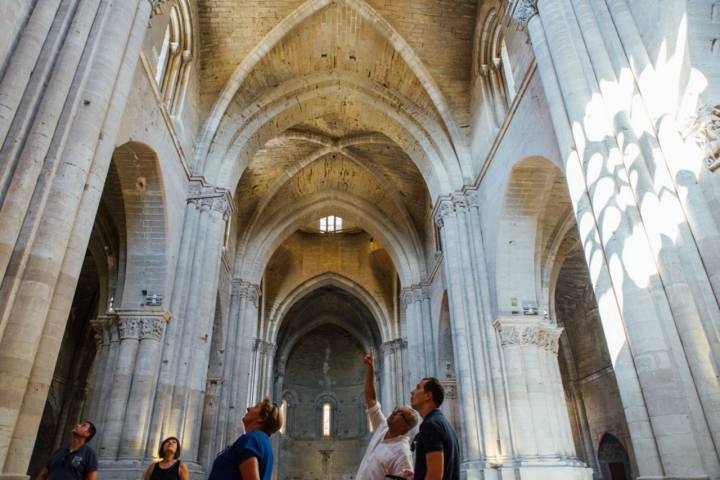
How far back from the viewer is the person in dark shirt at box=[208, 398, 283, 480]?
2.57 m

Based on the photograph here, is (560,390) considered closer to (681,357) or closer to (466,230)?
(466,230)

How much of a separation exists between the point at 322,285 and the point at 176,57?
1624 cm

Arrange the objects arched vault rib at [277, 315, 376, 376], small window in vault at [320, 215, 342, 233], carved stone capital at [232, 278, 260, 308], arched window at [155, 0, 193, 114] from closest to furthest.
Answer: arched window at [155, 0, 193, 114], carved stone capital at [232, 278, 260, 308], small window in vault at [320, 215, 342, 233], arched vault rib at [277, 315, 376, 376]

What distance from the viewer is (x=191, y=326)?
10609 mm

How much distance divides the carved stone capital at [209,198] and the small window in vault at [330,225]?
1319 centimetres

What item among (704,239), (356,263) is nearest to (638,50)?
(704,239)

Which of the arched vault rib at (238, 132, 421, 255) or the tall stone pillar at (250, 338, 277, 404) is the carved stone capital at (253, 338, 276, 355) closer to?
the tall stone pillar at (250, 338, 277, 404)

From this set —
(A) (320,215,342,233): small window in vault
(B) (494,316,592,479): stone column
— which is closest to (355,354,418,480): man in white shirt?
(B) (494,316,592,479): stone column

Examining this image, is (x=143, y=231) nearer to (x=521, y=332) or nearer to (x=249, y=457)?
(x=521, y=332)

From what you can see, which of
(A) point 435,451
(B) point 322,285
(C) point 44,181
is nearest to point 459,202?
→ (C) point 44,181

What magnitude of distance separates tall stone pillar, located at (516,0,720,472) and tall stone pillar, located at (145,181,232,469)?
7.76m

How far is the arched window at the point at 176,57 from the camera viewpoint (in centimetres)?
1073

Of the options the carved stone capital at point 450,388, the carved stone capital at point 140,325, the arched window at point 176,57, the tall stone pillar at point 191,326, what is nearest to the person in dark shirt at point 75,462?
the tall stone pillar at point 191,326

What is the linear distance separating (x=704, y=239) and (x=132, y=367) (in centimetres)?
906
